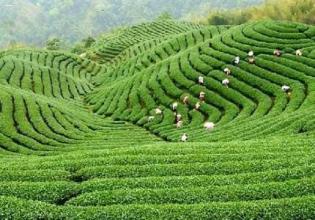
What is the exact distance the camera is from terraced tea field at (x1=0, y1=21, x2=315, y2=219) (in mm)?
19156

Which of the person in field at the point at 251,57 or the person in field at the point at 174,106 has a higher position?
the person in field at the point at 251,57

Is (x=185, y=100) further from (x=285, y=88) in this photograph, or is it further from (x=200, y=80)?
(x=285, y=88)

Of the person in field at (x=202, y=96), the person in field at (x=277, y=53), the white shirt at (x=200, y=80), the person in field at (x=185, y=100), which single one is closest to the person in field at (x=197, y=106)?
the person in field at (x=202, y=96)

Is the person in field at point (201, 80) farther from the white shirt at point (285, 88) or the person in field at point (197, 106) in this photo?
the white shirt at point (285, 88)

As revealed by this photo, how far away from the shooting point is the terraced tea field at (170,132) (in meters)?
19.2

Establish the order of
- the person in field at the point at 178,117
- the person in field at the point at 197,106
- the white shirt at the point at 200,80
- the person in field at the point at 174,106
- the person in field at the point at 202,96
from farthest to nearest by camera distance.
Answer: the white shirt at the point at 200,80
the person in field at the point at 202,96
the person in field at the point at 174,106
the person in field at the point at 197,106
the person in field at the point at 178,117

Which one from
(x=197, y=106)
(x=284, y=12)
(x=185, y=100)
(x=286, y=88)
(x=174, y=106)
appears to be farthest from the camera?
(x=284, y=12)

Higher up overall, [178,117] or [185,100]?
[185,100]

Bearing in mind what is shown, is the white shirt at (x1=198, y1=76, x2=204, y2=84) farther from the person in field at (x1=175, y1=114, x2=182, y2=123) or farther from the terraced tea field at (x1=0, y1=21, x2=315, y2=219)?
the person in field at (x1=175, y1=114, x2=182, y2=123)

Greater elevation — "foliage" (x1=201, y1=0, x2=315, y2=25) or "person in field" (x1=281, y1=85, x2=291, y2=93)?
"foliage" (x1=201, y1=0, x2=315, y2=25)

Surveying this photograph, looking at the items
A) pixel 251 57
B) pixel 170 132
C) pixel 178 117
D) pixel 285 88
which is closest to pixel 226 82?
pixel 251 57

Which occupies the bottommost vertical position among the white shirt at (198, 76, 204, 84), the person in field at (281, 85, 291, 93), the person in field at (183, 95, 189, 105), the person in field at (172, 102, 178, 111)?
the person in field at (172, 102, 178, 111)

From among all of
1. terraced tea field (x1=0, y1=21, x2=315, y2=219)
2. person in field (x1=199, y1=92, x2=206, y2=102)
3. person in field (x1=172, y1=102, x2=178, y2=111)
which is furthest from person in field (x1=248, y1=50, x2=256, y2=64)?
person in field (x1=172, y1=102, x2=178, y2=111)

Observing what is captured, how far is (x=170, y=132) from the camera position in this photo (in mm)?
40844
